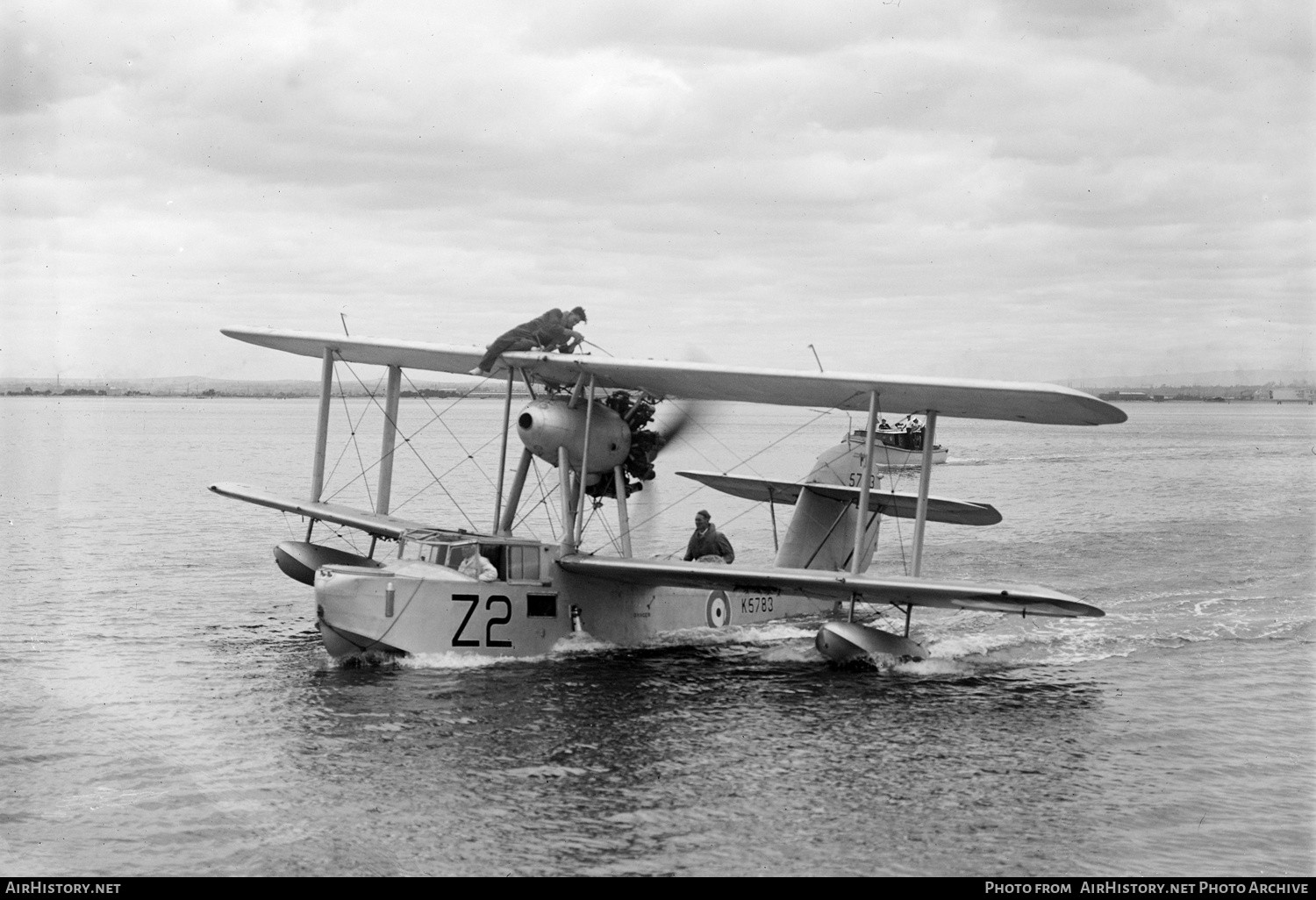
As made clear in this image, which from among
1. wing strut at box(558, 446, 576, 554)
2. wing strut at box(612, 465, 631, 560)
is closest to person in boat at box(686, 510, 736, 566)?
wing strut at box(612, 465, 631, 560)

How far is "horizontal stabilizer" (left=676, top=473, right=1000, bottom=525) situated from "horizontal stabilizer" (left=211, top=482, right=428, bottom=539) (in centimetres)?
512

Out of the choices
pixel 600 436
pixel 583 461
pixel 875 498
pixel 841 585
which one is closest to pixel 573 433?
pixel 600 436

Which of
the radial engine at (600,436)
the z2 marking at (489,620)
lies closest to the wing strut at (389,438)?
the radial engine at (600,436)

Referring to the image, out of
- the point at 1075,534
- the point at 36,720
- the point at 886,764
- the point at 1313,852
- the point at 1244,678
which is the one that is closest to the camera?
the point at 1313,852

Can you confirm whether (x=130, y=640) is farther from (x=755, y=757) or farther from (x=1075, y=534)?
(x=1075, y=534)

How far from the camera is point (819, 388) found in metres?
18.7

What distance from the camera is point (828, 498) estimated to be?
891 inches

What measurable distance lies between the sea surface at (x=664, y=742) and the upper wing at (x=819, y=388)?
3.73 feet

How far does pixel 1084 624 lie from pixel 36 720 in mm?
17552

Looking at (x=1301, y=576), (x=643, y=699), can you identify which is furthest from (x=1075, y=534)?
(x=643, y=699)

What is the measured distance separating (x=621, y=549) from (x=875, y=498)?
14.5ft

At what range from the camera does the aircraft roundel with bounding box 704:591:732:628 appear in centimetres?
2239

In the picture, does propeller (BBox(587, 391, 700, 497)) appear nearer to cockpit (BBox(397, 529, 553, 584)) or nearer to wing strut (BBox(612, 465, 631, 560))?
wing strut (BBox(612, 465, 631, 560))

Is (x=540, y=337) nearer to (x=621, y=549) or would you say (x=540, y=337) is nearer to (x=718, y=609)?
(x=621, y=549)
